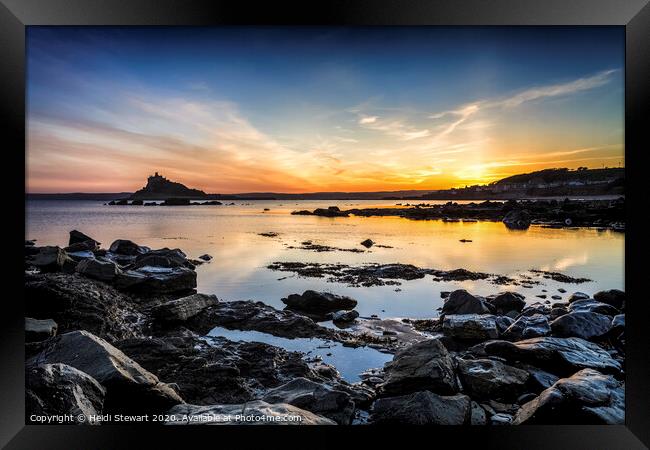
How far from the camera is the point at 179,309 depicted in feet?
17.5

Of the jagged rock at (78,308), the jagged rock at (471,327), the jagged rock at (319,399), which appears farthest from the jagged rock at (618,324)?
the jagged rock at (78,308)

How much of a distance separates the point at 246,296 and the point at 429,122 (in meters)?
4.92

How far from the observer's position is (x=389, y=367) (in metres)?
3.89

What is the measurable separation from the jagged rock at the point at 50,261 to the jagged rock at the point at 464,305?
27.1ft

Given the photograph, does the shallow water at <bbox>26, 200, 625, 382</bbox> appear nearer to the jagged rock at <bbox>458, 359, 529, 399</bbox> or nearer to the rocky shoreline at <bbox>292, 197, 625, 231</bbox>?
the jagged rock at <bbox>458, 359, 529, 399</bbox>

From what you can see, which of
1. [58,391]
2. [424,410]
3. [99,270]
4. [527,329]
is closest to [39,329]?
[58,391]

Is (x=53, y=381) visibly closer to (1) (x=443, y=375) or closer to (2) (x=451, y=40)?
(1) (x=443, y=375)

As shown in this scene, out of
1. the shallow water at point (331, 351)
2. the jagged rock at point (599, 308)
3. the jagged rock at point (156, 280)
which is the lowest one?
the shallow water at point (331, 351)

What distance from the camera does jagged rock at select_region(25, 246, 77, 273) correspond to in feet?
24.2

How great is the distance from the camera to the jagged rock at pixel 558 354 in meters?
3.84

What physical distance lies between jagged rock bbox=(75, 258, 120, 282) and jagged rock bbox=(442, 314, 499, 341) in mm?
6088

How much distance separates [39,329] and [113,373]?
199 centimetres

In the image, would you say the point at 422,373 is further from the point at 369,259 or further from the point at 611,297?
the point at 369,259

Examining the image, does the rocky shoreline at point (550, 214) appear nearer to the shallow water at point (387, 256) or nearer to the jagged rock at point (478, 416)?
the shallow water at point (387, 256)
